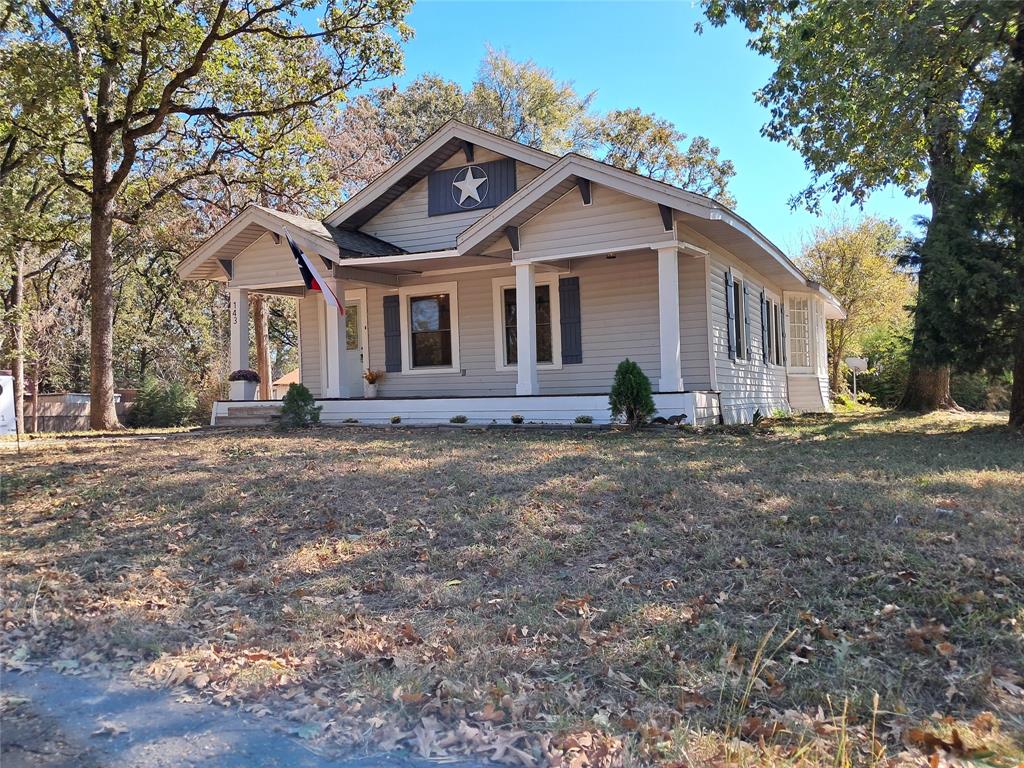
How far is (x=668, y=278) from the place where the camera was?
11039 millimetres

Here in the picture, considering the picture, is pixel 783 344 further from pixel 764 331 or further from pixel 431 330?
pixel 431 330

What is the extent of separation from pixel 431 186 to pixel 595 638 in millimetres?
12262

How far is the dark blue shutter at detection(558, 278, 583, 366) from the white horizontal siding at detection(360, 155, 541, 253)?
90.8 inches

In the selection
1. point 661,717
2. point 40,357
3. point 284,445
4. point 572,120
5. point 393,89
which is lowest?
point 661,717

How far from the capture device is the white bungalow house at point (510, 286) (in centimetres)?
1138

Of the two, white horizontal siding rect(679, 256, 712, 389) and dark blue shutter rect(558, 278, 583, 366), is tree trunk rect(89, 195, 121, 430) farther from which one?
white horizontal siding rect(679, 256, 712, 389)

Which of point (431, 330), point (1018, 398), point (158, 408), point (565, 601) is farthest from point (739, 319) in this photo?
point (158, 408)

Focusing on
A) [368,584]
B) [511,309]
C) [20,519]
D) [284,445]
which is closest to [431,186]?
[511,309]

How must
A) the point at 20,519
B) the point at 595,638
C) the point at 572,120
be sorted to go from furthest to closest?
the point at 572,120 → the point at 20,519 → the point at 595,638

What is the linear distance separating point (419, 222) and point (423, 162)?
3.97 feet

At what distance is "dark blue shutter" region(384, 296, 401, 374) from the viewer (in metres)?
14.9

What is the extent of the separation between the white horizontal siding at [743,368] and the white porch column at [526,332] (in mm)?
3210

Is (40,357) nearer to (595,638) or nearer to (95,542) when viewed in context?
(95,542)

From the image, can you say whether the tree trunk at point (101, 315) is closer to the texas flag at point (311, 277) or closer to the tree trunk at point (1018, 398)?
the texas flag at point (311, 277)
